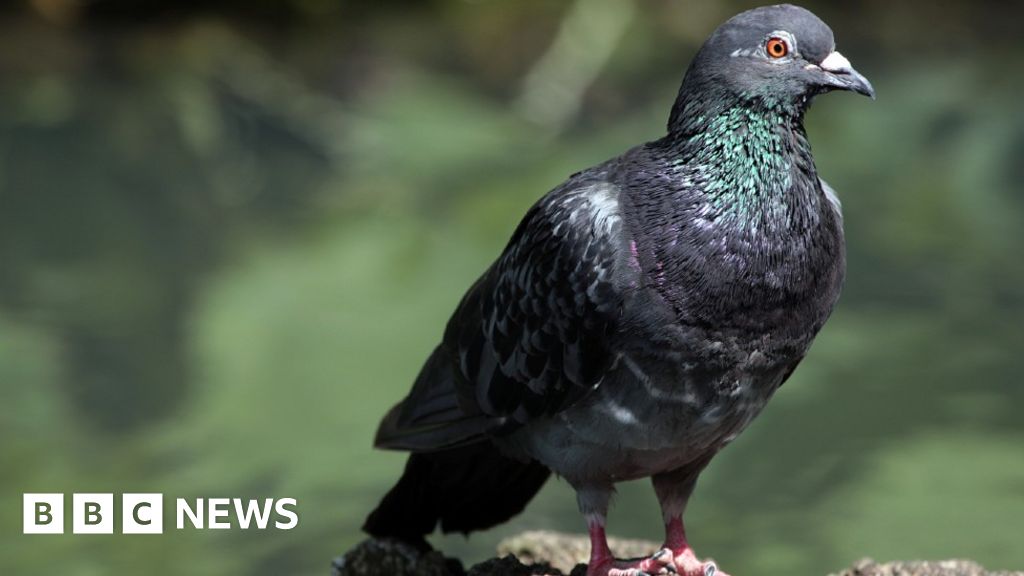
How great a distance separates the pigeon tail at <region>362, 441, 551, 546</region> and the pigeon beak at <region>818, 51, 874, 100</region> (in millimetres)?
1998

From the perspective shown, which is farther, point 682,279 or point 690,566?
point 690,566

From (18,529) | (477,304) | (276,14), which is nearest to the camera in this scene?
(477,304)

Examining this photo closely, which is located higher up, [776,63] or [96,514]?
[96,514]

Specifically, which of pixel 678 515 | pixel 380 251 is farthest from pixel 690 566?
pixel 380 251

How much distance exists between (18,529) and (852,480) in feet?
17.6

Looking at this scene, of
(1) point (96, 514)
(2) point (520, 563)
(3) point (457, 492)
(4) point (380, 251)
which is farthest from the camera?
(4) point (380, 251)

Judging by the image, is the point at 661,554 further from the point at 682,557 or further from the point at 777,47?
the point at 777,47

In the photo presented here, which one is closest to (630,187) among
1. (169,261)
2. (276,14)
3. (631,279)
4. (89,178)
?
(631,279)

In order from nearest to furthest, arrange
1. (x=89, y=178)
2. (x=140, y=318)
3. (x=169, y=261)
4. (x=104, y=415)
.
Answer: (x=104, y=415) < (x=140, y=318) < (x=169, y=261) < (x=89, y=178)

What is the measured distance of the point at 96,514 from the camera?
32.7 ft

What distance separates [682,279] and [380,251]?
8.25m

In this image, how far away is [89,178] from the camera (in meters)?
14.9

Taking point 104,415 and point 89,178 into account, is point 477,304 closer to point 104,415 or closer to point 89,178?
point 104,415

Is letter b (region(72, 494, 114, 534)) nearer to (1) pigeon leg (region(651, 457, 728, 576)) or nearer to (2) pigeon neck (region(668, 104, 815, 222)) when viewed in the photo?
(1) pigeon leg (region(651, 457, 728, 576))
